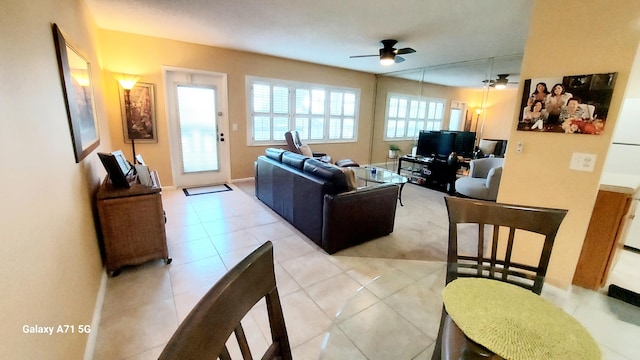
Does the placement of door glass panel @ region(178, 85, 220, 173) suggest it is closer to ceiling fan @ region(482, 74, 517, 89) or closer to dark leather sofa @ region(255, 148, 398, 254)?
dark leather sofa @ region(255, 148, 398, 254)

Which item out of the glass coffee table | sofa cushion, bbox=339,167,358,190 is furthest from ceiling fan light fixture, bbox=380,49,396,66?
sofa cushion, bbox=339,167,358,190

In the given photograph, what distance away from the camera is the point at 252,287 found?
65cm

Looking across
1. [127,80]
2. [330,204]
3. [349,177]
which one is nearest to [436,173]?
[349,177]

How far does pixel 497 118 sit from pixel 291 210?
4.26 m

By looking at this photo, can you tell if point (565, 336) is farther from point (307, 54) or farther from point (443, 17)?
point (307, 54)

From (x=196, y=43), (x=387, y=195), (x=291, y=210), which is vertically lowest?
(x=291, y=210)

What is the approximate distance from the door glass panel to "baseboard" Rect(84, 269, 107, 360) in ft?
9.35

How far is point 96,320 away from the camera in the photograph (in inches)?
67.8

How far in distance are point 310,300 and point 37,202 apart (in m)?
1.66

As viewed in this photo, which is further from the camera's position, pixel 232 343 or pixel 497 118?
pixel 497 118

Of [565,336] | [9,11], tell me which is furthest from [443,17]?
[9,11]

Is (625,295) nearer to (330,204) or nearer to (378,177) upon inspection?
(330,204)

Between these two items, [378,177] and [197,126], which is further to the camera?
[197,126]

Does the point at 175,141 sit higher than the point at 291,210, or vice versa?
the point at 175,141
